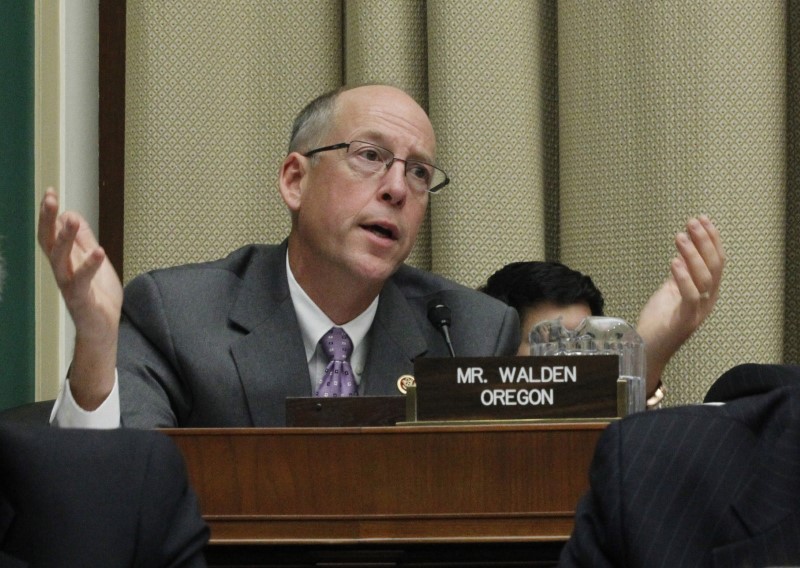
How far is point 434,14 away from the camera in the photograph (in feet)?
10.3

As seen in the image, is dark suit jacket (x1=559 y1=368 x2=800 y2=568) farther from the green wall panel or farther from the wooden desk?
the green wall panel

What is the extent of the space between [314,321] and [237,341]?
197 mm

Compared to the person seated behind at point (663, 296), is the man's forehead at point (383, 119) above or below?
above

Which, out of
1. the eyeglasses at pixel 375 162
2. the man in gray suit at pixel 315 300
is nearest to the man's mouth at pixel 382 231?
the man in gray suit at pixel 315 300

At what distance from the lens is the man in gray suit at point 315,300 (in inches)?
92.3

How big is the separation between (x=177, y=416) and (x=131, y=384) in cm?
16

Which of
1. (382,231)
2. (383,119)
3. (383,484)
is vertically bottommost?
(383,484)

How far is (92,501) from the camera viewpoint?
1150mm

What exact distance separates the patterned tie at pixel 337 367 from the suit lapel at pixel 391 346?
1.6 inches

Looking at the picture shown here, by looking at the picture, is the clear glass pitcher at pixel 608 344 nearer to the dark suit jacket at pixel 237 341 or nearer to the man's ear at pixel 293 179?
the dark suit jacket at pixel 237 341

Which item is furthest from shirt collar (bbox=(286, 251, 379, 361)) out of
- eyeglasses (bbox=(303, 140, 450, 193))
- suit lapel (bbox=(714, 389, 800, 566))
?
suit lapel (bbox=(714, 389, 800, 566))

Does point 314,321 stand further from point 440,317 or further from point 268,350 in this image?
point 440,317

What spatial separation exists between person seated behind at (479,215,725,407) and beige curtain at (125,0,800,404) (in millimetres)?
338

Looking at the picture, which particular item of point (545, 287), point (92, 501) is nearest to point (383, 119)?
point (545, 287)
